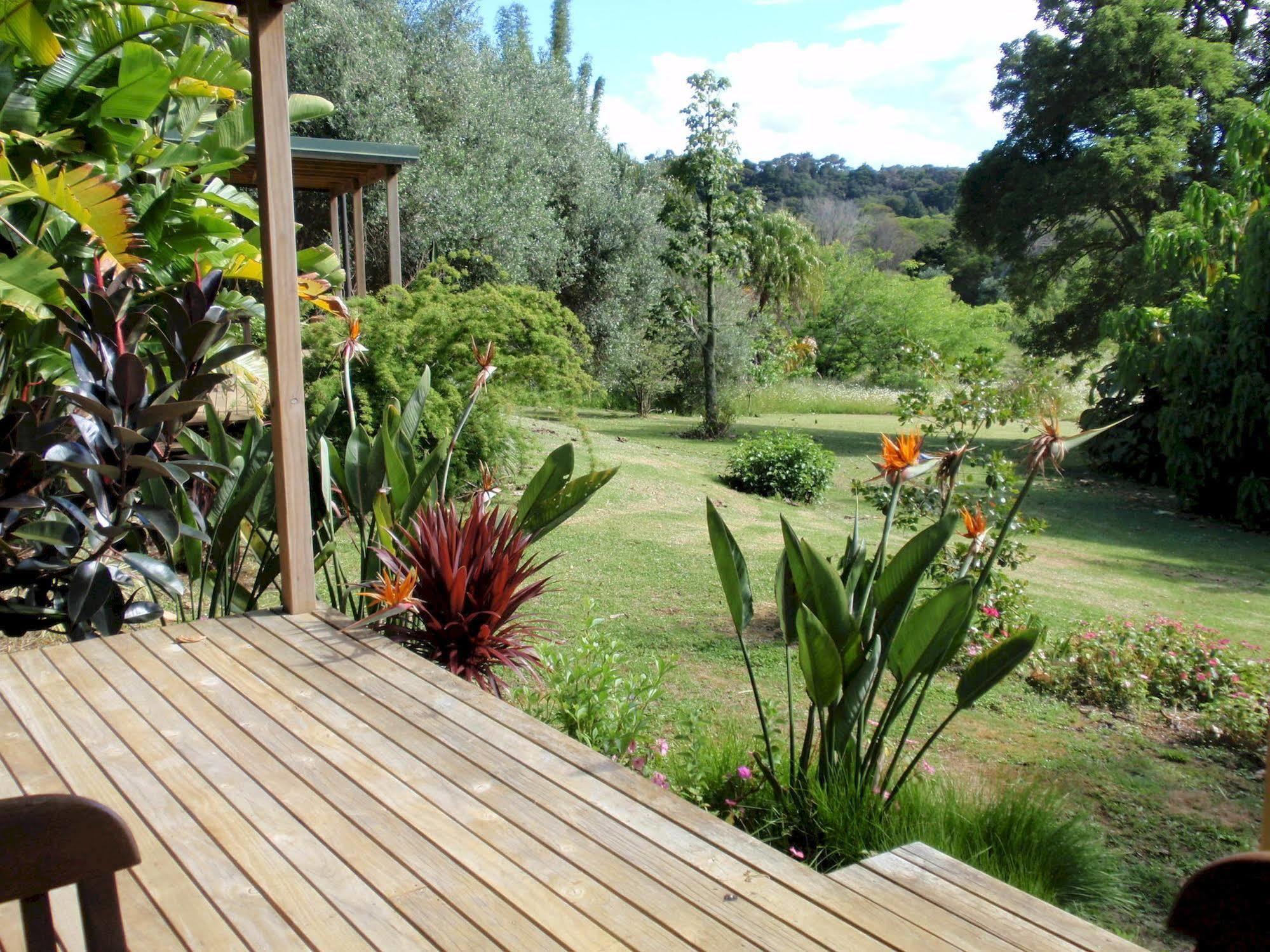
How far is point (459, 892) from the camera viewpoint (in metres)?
1.94

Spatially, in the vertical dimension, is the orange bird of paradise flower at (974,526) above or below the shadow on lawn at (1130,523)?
above

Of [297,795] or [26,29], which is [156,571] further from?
[26,29]

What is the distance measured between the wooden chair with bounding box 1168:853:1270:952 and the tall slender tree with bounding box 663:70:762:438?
15.1m

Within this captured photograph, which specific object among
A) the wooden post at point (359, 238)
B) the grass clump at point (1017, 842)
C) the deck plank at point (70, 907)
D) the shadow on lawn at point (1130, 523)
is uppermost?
the wooden post at point (359, 238)

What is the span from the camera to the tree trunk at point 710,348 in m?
15.9

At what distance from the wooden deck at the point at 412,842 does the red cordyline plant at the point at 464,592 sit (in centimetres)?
80

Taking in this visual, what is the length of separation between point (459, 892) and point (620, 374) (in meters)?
17.3

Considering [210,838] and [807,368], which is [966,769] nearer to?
[210,838]

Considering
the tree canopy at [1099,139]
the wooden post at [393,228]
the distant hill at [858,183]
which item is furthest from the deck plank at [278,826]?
the distant hill at [858,183]

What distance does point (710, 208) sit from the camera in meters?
16.1

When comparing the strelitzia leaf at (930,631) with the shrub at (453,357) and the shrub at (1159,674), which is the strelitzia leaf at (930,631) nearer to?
the shrub at (1159,674)

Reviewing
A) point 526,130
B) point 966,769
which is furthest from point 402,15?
point 966,769

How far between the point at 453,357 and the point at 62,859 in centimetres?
722

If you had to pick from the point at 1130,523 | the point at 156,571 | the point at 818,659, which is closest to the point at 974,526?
the point at 818,659
